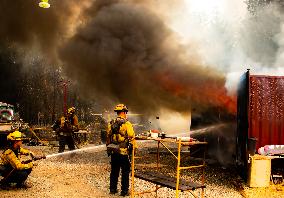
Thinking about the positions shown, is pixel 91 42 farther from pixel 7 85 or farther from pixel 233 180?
pixel 7 85

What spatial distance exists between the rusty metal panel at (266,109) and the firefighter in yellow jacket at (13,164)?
5.92m

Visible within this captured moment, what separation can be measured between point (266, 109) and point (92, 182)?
17.1ft

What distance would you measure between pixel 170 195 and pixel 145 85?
5730mm

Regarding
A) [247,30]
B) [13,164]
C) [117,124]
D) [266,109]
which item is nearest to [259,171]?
[266,109]

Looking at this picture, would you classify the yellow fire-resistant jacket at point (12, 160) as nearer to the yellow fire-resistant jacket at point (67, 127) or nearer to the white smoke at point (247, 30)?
the yellow fire-resistant jacket at point (67, 127)

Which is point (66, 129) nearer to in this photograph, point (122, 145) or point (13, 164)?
point (13, 164)

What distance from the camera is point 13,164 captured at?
6555mm

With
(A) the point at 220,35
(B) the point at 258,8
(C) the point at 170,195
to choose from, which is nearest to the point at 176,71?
(C) the point at 170,195

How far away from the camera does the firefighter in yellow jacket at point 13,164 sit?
6.56 meters

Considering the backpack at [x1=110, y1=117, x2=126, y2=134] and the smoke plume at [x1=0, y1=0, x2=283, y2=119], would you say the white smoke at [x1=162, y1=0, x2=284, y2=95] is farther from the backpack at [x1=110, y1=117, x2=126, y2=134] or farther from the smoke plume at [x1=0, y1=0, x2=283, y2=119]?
the backpack at [x1=110, y1=117, x2=126, y2=134]

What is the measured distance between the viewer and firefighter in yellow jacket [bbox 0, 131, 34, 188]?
656cm

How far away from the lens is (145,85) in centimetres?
1181

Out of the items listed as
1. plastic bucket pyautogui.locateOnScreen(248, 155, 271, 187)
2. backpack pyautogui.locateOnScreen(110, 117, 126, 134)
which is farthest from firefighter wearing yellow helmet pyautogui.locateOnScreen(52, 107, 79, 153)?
plastic bucket pyautogui.locateOnScreen(248, 155, 271, 187)

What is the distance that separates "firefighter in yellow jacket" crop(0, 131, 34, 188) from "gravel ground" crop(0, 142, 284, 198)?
0.92 ft
